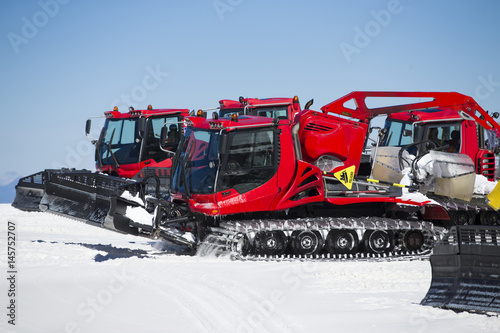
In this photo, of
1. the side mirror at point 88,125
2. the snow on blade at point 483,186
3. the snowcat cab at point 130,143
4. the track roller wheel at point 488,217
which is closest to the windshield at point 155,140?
the snowcat cab at point 130,143

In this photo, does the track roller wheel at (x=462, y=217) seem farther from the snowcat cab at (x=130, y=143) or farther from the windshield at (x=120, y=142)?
the windshield at (x=120, y=142)

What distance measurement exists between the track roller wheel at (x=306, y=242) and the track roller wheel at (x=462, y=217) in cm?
361

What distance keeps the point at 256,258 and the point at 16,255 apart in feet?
13.7

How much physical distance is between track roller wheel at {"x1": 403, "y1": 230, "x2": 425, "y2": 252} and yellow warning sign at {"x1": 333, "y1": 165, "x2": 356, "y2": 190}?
5.47 feet

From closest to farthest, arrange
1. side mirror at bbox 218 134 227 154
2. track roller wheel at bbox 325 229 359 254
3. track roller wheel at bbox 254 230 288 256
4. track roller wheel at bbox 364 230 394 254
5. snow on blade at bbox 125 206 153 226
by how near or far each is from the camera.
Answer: side mirror at bbox 218 134 227 154 → snow on blade at bbox 125 206 153 226 → track roller wheel at bbox 254 230 288 256 → track roller wheel at bbox 325 229 359 254 → track roller wheel at bbox 364 230 394 254

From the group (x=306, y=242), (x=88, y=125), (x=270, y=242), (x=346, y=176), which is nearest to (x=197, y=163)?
(x=270, y=242)

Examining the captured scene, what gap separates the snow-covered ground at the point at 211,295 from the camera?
21.0 ft

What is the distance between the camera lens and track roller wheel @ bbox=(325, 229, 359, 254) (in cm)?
1195

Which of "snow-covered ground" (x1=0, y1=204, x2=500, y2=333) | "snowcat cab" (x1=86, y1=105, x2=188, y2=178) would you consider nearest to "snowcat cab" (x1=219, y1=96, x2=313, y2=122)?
"snowcat cab" (x1=86, y1=105, x2=188, y2=178)

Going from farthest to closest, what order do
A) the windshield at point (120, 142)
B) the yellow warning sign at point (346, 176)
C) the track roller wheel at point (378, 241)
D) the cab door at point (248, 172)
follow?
the windshield at point (120, 142)
the track roller wheel at point (378, 241)
the yellow warning sign at point (346, 176)
the cab door at point (248, 172)

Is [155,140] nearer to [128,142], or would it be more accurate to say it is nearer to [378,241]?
[128,142]

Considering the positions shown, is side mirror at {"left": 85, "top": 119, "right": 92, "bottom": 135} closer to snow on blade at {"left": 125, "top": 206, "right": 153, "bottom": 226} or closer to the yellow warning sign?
snow on blade at {"left": 125, "top": 206, "right": 153, "bottom": 226}

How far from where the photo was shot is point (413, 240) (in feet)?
41.5

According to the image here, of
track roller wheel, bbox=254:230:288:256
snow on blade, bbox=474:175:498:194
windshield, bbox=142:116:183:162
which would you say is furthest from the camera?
windshield, bbox=142:116:183:162
